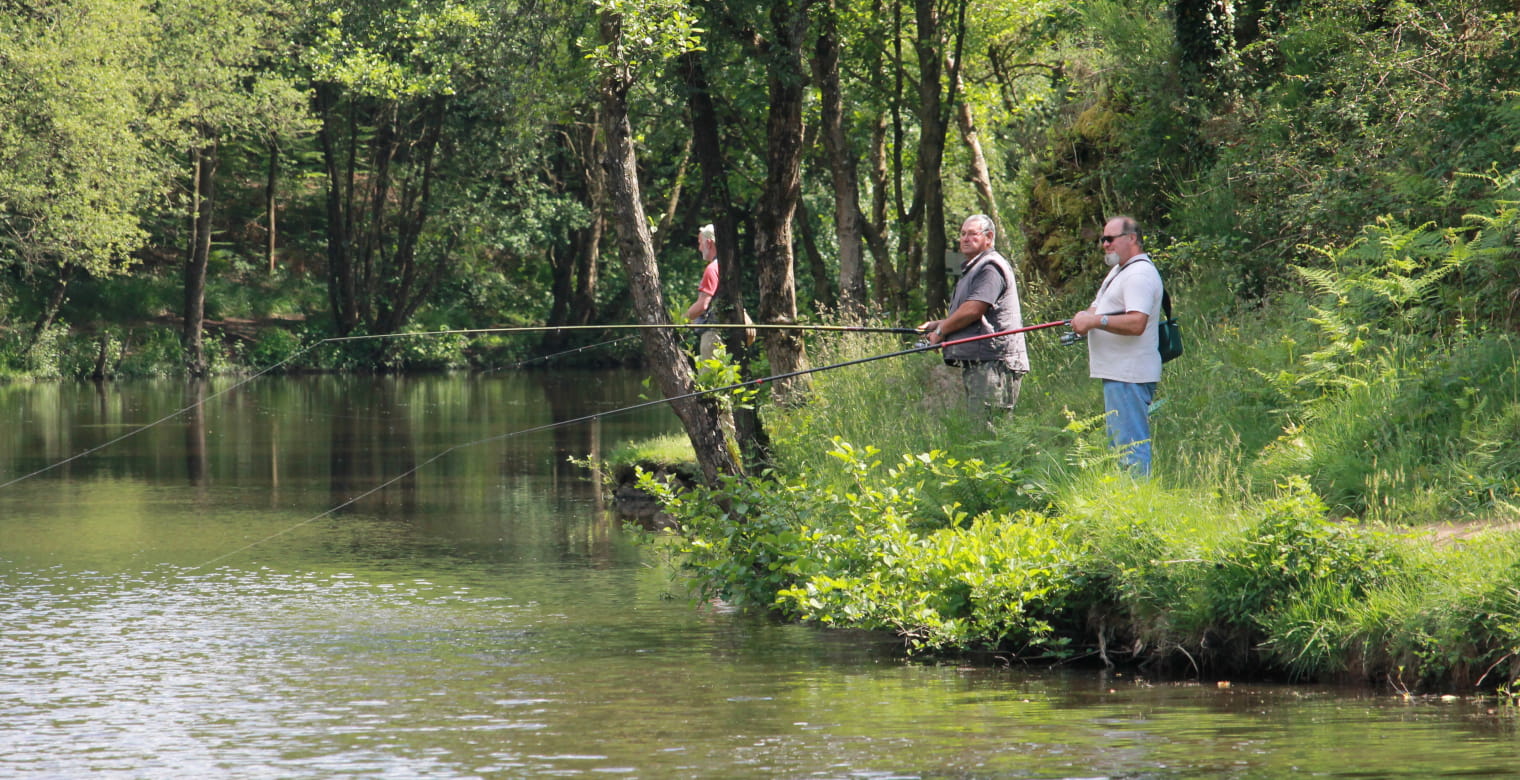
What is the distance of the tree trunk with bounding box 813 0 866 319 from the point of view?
18.0 metres

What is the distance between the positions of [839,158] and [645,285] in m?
9.40

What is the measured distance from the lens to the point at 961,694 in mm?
6910

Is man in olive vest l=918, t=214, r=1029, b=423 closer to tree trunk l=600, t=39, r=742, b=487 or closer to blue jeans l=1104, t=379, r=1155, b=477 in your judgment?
blue jeans l=1104, t=379, r=1155, b=477

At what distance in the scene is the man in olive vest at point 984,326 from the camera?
934 cm

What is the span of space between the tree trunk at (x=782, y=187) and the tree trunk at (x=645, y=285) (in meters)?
4.16

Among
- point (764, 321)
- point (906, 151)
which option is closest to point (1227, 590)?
point (764, 321)

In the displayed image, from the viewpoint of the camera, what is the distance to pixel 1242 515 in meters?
7.43

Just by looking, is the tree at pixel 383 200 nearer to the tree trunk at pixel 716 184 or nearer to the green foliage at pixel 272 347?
the green foliage at pixel 272 347

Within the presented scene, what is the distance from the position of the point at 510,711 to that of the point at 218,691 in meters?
1.46

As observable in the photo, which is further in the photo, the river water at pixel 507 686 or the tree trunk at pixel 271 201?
the tree trunk at pixel 271 201

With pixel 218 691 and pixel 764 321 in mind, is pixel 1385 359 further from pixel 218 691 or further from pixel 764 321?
pixel 764 321

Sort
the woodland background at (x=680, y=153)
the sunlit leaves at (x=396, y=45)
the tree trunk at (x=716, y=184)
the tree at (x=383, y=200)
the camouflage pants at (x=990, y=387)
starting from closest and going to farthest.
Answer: the camouflage pants at (x=990, y=387), the woodland background at (x=680, y=153), the tree trunk at (x=716, y=184), the sunlit leaves at (x=396, y=45), the tree at (x=383, y=200)

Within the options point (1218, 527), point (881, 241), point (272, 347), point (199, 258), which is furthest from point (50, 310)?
point (1218, 527)

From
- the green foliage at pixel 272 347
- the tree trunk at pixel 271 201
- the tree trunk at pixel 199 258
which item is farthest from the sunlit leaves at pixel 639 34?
the tree trunk at pixel 271 201
